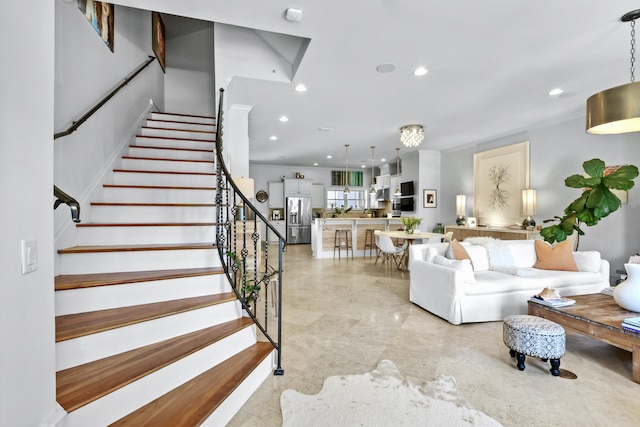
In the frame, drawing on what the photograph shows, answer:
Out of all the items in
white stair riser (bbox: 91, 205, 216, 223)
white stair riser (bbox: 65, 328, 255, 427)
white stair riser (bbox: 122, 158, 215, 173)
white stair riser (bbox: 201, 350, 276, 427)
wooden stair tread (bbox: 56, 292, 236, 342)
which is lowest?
white stair riser (bbox: 201, 350, 276, 427)

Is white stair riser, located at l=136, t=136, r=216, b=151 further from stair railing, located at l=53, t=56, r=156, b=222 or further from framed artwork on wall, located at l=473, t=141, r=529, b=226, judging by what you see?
framed artwork on wall, located at l=473, t=141, r=529, b=226

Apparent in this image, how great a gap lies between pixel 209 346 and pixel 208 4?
2621mm

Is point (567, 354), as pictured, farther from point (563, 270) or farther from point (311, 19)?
point (311, 19)

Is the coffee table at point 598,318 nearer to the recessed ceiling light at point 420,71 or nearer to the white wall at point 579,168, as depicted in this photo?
the white wall at point 579,168

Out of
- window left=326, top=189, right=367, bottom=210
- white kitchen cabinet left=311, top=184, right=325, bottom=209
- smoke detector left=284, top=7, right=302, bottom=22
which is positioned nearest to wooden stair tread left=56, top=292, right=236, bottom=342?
smoke detector left=284, top=7, right=302, bottom=22

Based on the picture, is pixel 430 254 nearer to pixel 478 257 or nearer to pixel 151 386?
pixel 478 257

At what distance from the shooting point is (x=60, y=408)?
1.30 meters

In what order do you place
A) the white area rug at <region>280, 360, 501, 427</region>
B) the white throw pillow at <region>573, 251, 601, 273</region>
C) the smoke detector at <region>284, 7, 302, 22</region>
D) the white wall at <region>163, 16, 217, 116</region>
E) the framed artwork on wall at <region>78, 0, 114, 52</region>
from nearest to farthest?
the white area rug at <region>280, 360, 501, 427</region>
the smoke detector at <region>284, 7, 302, 22</region>
the framed artwork on wall at <region>78, 0, 114, 52</region>
the white throw pillow at <region>573, 251, 601, 273</region>
the white wall at <region>163, 16, 217, 116</region>

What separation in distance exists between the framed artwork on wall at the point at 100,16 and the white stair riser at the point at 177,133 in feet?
3.93

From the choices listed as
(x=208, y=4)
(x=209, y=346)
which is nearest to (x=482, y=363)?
(x=209, y=346)

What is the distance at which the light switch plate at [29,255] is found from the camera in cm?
108

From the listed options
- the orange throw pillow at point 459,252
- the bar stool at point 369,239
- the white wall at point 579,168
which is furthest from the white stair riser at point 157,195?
the white wall at point 579,168

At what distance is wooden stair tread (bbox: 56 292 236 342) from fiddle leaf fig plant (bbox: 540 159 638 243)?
2937 mm

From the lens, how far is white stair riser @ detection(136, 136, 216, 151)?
14.0 feet
